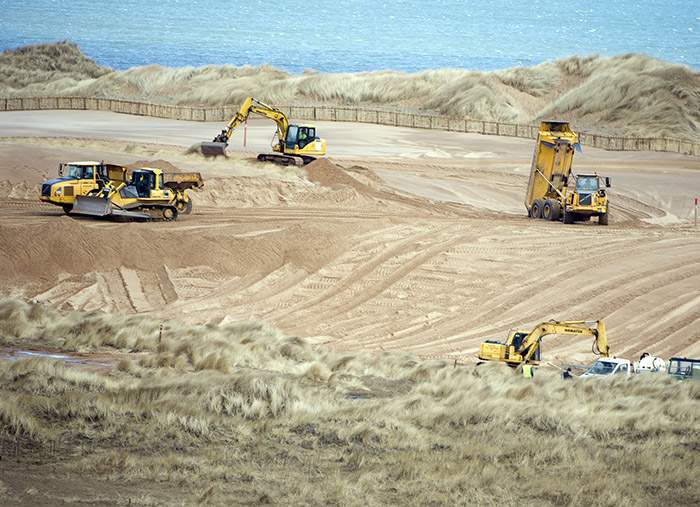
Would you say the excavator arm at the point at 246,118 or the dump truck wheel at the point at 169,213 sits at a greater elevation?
the excavator arm at the point at 246,118

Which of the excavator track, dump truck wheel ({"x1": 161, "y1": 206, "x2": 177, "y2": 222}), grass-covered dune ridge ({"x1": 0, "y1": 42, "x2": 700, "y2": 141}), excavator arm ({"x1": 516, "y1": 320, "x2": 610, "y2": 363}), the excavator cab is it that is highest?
grass-covered dune ridge ({"x1": 0, "y1": 42, "x2": 700, "y2": 141})

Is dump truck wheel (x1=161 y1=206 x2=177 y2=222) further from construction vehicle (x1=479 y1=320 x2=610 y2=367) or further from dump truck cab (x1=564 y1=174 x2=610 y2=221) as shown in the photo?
construction vehicle (x1=479 y1=320 x2=610 y2=367)

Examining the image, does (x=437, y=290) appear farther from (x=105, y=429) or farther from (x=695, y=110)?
(x=695, y=110)

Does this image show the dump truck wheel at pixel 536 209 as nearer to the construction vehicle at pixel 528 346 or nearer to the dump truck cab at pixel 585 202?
the dump truck cab at pixel 585 202

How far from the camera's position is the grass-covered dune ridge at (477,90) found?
79.6 meters

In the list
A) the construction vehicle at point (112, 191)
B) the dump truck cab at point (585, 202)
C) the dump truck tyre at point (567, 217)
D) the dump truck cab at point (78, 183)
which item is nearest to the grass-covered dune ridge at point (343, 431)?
the construction vehicle at point (112, 191)

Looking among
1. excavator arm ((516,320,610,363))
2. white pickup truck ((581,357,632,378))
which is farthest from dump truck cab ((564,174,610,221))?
white pickup truck ((581,357,632,378))

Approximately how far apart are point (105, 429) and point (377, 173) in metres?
38.9

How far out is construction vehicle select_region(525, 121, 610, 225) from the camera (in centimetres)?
4472

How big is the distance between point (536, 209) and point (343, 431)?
2868 centimetres

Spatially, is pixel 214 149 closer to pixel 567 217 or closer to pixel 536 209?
pixel 536 209

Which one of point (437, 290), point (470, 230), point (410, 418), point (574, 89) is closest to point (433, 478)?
point (410, 418)

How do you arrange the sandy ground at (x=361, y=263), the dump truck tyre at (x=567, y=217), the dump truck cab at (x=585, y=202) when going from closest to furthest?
the sandy ground at (x=361, y=263) < the dump truck cab at (x=585, y=202) < the dump truck tyre at (x=567, y=217)

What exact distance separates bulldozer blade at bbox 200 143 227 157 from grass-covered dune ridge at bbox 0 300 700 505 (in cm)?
3094
